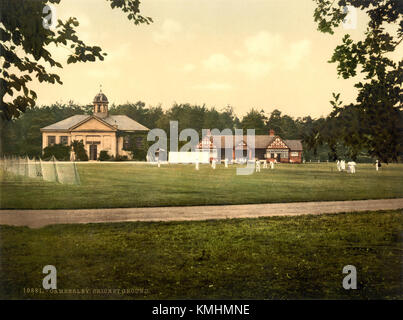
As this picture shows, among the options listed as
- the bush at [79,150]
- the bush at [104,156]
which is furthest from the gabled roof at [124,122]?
the bush at [104,156]

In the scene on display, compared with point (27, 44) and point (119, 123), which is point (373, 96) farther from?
point (119, 123)

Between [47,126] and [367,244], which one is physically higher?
[47,126]

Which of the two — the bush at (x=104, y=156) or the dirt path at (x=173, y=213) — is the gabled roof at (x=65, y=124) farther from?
the bush at (x=104, y=156)

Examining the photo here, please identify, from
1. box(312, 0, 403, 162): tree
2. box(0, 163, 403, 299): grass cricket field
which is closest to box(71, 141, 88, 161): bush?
box(0, 163, 403, 299): grass cricket field

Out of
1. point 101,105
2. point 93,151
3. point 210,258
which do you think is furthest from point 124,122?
point 210,258

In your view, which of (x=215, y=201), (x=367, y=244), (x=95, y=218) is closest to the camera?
(x=367, y=244)

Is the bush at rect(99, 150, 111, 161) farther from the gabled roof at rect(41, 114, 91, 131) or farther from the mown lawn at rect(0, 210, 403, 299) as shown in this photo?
the mown lawn at rect(0, 210, 403, 299)

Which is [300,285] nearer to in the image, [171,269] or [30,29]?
[171,269]

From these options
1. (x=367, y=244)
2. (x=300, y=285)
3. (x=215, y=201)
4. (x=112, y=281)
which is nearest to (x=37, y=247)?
(x=112, y=281)
